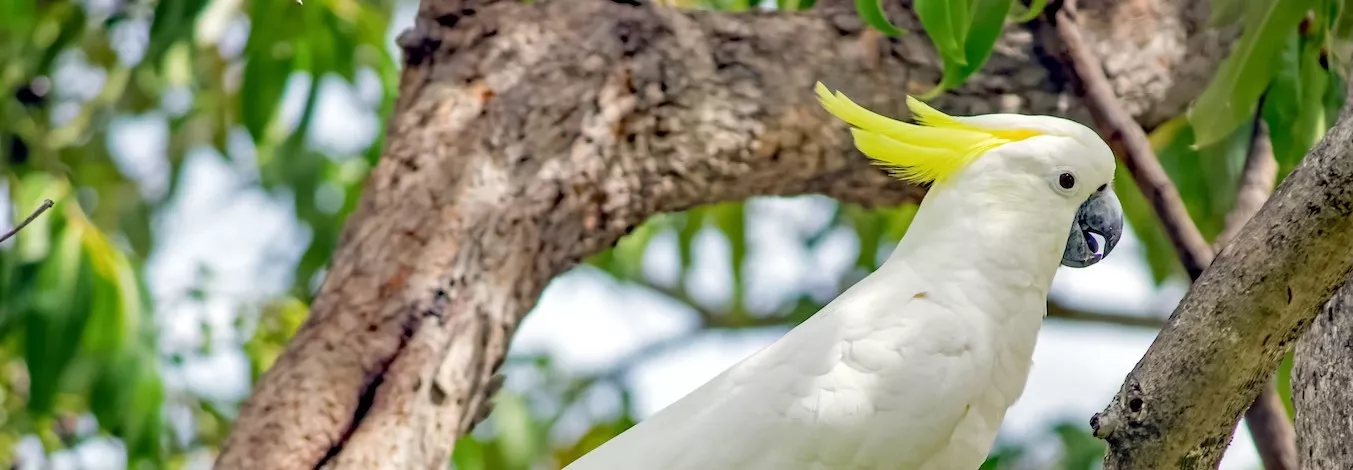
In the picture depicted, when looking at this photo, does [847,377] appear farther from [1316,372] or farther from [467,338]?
[467,338]

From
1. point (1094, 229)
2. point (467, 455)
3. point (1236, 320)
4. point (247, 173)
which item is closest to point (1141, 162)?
point (1094, 229)

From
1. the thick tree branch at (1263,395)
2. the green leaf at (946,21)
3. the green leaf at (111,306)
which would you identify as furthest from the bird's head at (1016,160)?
the green leaf at (111,306)

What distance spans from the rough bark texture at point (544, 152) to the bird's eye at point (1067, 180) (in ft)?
2.28

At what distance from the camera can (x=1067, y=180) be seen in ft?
5.53

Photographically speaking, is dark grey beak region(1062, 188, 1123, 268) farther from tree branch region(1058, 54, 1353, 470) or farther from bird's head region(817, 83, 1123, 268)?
tree branch region(1058, 54, 1353, 470)

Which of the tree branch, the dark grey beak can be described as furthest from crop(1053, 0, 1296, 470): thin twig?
the tree branch

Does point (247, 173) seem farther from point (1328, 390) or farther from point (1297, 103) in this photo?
point (1328, 390)

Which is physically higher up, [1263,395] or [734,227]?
[1263,395]

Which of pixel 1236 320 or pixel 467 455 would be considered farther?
pixel 467 455

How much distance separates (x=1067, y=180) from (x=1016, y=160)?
0.07 metres

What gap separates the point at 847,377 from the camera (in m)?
1.55

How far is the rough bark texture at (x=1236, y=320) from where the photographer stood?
1201 mm

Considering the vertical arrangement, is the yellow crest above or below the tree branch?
below

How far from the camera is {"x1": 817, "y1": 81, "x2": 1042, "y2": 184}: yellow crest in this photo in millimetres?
1708
